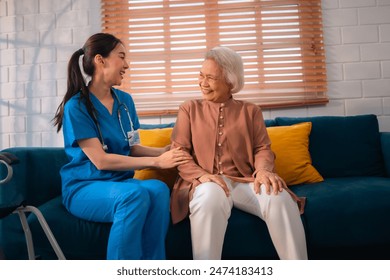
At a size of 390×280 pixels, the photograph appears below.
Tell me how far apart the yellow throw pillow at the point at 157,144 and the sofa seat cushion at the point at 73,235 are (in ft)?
1.48

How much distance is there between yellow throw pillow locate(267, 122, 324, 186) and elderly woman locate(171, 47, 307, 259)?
29 cm

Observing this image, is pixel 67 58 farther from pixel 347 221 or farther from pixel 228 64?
pixel 347 221

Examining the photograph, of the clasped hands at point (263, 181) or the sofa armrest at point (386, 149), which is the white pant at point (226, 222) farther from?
the sofa armrest at point (386, 149)

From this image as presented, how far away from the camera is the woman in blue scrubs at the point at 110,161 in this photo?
4.38 feet

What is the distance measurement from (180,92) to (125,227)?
1.41 metres

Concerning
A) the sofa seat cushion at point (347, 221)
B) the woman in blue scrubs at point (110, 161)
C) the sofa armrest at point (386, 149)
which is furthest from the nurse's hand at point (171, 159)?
the sofa armrest at point (386, 149)

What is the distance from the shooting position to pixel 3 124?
2.71 m

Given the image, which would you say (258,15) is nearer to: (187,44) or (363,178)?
(187,44)

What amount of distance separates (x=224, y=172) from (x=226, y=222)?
11.4 inches

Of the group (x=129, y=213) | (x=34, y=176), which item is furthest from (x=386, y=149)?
(x=34, y=176)

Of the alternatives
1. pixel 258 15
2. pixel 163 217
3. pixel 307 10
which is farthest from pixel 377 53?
pixel 163 217

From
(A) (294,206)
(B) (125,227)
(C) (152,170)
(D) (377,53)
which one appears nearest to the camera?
(B) (125,227)

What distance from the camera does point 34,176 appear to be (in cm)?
178

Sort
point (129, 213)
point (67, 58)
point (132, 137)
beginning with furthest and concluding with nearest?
point (67, 58)
point (132, 137)
point (129, 213)
